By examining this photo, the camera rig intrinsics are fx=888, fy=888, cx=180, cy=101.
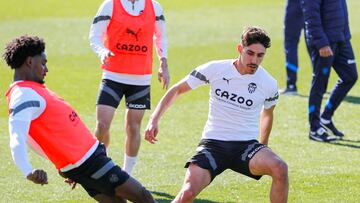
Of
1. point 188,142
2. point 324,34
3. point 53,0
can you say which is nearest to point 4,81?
point 188,142

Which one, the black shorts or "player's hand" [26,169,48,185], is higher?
"player's hand" [26,169,48,185]

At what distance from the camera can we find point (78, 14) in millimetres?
24469

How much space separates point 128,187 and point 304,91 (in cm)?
896

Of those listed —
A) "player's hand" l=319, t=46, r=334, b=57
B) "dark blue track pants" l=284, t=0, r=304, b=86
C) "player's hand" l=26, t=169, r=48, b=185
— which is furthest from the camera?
"dark blue track pants" l=284, t=0, r=304, b=86

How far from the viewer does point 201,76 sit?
8.32 m

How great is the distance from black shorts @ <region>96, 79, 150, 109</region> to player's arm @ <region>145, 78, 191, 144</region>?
1587mm

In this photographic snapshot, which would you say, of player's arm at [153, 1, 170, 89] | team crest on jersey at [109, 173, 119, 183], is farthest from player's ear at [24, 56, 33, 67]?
player's arm at [153, 1, 170, 89]

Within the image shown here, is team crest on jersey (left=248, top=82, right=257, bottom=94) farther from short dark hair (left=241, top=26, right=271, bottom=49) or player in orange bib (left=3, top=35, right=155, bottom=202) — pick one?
player in orange bib (left=3, top=35, right=155, bottom=202)

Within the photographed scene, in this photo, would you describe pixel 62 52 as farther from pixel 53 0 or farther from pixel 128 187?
pixel 128 187

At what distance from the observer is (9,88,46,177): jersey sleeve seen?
6.60 meters

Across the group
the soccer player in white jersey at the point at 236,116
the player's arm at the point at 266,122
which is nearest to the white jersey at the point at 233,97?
the soccer player in white jersey at the point at 236,116

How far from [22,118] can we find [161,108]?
1743 mm

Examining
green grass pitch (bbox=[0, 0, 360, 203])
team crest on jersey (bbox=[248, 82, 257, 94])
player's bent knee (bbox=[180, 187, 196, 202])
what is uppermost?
team crest on jersey (bbox=[248, 82, 257, 94])

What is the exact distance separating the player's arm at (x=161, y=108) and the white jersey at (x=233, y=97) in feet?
0.31
